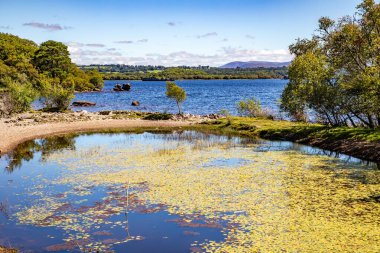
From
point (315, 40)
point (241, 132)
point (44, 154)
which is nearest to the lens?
point (44, 154)

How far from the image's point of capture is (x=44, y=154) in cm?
4053

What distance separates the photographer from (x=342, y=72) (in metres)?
46.1

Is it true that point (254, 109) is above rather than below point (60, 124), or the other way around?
above

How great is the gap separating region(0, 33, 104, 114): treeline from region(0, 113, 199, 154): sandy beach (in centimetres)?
497

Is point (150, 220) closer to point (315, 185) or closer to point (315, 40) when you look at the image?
point (315, 185)

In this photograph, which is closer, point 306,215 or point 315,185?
point 306,215

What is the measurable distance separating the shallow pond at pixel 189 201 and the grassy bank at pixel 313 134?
173cm

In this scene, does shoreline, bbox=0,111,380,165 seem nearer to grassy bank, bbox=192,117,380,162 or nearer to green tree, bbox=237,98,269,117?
grassy bank, bbox=192,117,380,162

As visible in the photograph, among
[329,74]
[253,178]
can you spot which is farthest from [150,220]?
[329,74]

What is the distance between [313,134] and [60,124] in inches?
1478

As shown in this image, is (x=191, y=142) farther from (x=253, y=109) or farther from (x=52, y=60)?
(x=52, y=60)

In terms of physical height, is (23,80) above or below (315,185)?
above

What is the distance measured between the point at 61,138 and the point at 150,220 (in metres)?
33.8

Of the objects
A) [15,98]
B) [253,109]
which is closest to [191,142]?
[253,109]
